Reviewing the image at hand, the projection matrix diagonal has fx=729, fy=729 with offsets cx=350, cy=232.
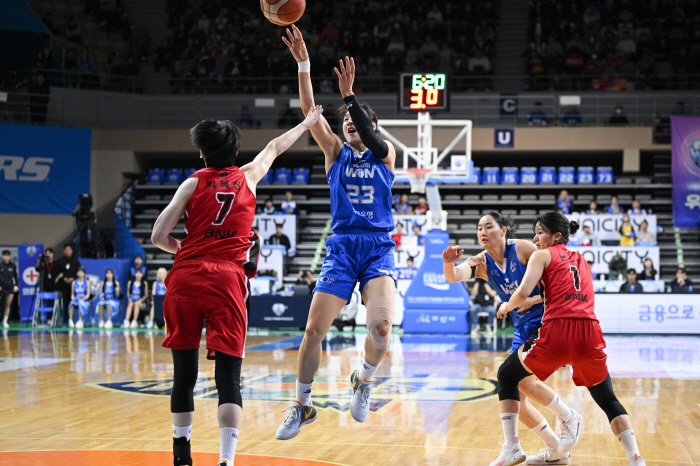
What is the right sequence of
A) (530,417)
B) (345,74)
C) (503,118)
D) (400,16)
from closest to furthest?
(345,74) < (530,417) < (503,118) < (400,16)

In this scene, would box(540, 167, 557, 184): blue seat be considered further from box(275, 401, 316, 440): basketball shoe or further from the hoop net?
box(275, 401, 316, 440): basketball shoe

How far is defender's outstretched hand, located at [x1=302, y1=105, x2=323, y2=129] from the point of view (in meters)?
4.68

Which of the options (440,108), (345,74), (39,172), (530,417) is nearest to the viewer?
(345,74)

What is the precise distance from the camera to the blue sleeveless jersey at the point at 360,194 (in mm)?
4840

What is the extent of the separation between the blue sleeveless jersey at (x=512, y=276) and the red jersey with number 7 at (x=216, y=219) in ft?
7.04

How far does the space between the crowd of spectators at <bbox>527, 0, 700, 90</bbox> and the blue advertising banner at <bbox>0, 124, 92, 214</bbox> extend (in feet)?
46.7

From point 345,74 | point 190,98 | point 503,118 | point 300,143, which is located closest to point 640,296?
point 503,118

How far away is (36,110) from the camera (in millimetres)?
22031

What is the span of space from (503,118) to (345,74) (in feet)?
60.8

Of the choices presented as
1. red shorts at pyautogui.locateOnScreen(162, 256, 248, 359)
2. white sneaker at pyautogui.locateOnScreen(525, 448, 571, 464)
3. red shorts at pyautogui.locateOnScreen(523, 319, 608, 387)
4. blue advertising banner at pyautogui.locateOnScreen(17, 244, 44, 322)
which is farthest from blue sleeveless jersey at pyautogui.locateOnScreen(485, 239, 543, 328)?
blue advertising banner at pyautogui.locateOnScreen(17, 244, 44, 322)

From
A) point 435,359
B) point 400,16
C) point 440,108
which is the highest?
point 400,16

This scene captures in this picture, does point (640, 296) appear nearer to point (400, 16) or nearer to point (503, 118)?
point (503, 118)

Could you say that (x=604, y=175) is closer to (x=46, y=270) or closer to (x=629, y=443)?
(x=46, y=270)

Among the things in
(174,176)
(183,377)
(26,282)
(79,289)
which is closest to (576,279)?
(183,377)
